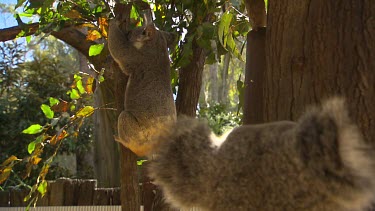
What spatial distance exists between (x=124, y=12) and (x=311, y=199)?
200cm

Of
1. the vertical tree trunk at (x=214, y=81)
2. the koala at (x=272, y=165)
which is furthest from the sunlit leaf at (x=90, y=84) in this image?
the vertical tree trunk at (x=214, y=81)

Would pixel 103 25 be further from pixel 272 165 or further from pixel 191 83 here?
pixel 272 165

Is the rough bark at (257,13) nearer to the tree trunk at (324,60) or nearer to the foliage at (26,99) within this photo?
the tree trunk at (324,60)

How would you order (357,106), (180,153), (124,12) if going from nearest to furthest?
(180,153) → (357,106) → (124,12)

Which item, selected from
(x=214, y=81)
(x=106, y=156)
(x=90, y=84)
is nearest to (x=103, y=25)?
(x=90, y=84)

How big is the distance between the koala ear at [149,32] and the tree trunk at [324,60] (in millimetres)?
1798

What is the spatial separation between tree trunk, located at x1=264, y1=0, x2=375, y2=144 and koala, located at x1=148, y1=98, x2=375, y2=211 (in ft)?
1.28

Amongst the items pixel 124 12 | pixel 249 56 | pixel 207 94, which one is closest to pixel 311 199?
pixel 249 56

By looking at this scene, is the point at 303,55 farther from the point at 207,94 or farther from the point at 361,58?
the point at 207,94

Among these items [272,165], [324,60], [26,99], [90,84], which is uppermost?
[26,99]

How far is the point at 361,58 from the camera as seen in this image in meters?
1.10

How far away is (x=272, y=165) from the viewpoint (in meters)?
0.70

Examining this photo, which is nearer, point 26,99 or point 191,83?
point 191,83

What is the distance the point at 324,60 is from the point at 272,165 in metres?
0.49
